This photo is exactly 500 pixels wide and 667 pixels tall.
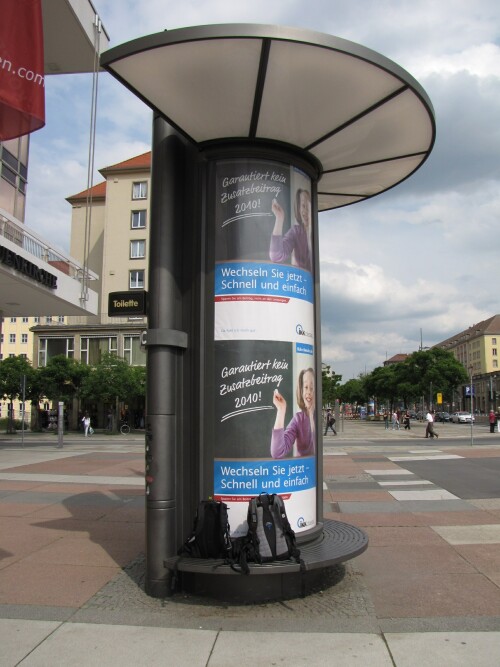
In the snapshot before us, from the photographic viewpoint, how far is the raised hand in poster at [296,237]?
570 centimetres

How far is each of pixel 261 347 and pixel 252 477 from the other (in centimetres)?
120

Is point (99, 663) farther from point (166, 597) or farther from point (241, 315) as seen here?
point (241, 315)

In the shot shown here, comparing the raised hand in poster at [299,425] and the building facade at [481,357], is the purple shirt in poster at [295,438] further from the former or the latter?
the building facade at [481,357]

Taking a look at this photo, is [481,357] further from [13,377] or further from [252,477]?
[252,477]

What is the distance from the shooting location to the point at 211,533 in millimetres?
5043

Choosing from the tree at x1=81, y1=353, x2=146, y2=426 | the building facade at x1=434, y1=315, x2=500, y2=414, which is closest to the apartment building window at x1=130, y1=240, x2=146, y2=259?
the tree at x1=81, y1=353, x2=146, y2=426

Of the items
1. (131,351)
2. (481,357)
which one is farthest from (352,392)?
(131,351)

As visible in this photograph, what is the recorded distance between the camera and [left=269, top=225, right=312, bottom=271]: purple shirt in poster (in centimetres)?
568

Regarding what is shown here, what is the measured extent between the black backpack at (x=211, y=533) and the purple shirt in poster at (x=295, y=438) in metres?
0.75

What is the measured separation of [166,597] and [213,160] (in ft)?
13.6

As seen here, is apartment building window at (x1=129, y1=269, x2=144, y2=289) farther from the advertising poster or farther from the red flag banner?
the advertising poster

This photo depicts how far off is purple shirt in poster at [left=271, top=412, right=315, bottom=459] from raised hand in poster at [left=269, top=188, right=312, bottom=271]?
5.03 feet

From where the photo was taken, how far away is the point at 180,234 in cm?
579

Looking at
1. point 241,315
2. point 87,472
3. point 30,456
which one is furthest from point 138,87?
point 30,456
